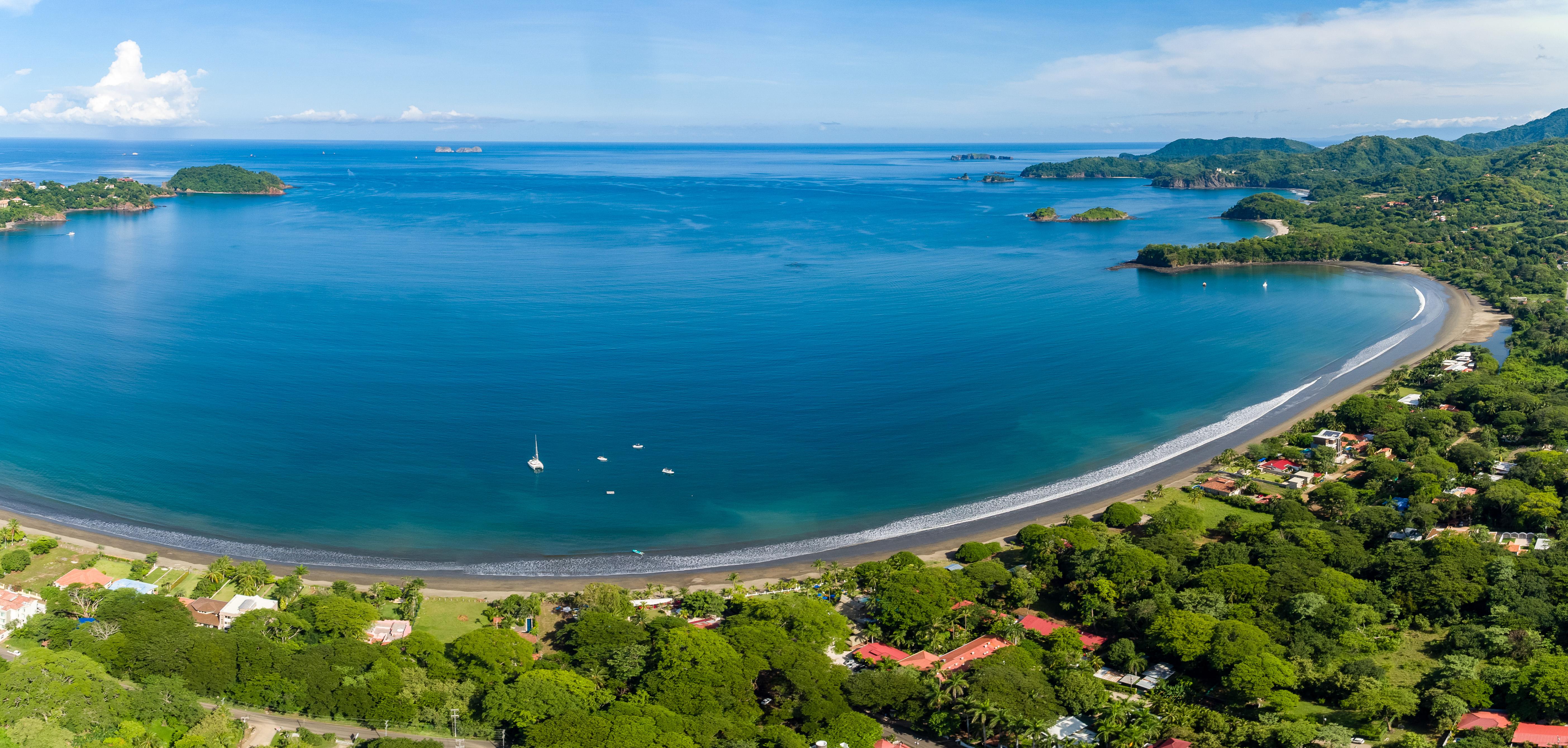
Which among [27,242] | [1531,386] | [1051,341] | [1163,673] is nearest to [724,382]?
[1051,341]

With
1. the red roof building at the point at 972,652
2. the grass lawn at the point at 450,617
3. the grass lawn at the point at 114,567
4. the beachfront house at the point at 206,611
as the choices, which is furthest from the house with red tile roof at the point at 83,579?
the red roof building at the point at 972,652

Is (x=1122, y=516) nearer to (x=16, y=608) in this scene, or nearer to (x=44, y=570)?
(x=16, y=608)

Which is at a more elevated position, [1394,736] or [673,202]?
[673,202]

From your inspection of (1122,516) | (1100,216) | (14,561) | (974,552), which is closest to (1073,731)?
(974,552)

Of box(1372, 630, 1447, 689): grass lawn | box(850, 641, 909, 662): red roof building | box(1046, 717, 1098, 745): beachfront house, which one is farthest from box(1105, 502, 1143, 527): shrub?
box(1046, 717, 1098, 745): beachfront house

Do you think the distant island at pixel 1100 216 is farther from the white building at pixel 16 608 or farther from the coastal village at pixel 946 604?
the white building at pixel 16 608

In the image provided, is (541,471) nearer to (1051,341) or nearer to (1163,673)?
(1163,673)
